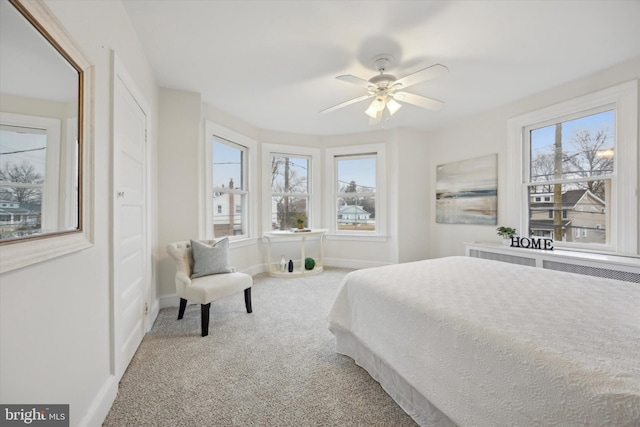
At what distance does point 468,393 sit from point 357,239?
12.4ft

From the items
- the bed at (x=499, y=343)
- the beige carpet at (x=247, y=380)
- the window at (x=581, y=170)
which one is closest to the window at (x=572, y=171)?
the window at (x=581, y=170)

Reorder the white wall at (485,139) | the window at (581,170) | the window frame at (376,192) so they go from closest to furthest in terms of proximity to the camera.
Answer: the window at (581,170) → the white wall at (485,139) → the window frame at (376,192)

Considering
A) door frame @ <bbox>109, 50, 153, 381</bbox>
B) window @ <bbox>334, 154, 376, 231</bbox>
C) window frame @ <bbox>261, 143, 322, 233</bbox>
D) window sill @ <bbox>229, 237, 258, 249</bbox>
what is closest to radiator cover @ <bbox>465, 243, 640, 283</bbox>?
window @ <bbox>334, 154, 376, 231</bbox>

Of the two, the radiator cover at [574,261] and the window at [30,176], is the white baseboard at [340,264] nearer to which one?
the radiator cover at [574,261]

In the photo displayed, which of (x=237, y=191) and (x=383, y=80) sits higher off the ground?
(x=383, y=80)

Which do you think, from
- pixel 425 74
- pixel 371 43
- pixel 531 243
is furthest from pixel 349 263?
pixel 371 43

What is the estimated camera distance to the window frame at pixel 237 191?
11.2 ft

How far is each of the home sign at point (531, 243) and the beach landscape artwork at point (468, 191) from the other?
48 centimetres

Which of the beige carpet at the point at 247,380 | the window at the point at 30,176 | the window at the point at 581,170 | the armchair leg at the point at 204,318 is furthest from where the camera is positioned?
the window at the point at 581,170

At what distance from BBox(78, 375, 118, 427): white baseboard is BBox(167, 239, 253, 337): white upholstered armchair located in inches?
30.6

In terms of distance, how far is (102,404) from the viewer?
137 cm

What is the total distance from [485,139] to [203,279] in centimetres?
408

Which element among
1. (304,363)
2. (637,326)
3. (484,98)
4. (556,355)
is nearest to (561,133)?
(484,98)

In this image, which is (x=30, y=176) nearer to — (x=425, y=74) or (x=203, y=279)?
(x=203, y=279)
